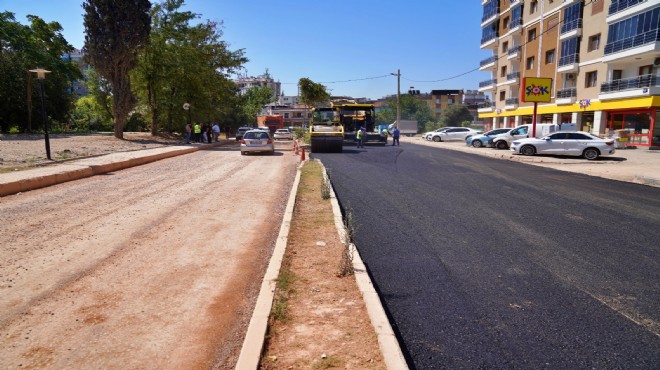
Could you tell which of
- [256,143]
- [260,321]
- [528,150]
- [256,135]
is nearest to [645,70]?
[528,150]

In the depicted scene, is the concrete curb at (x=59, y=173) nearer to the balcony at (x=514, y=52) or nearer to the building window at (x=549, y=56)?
the building window at (x=549, y=56)

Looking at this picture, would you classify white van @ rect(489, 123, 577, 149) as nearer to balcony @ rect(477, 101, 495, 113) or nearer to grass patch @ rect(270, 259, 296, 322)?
balcony @ rect(477, 101, 495, 113)

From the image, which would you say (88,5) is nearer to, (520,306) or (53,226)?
(53,226)

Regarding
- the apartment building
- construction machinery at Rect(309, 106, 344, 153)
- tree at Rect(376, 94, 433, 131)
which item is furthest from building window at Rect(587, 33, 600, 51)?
tree at Rect(376, 94, 433, 131)

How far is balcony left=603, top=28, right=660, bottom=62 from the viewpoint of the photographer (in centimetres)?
2834

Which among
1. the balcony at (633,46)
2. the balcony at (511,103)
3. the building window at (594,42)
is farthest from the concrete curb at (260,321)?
the balcony at (511,103)

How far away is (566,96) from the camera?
1508 inches

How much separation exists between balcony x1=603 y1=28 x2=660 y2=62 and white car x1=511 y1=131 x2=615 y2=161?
11.9 metres

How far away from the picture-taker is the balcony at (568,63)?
37.3m

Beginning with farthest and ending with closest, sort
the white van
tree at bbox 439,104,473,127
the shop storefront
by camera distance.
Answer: tree at bbox 439,104,473,127, the white van, the shop storefront

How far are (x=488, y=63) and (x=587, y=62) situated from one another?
20.5m

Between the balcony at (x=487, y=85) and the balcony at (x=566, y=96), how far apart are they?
1580 cm

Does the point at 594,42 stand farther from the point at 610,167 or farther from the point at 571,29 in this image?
the point at 610,167

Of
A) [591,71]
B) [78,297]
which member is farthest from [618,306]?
[591,71]
